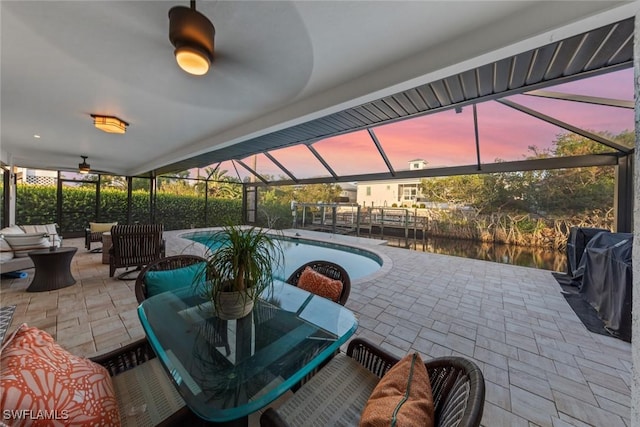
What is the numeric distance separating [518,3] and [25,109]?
5.52 m

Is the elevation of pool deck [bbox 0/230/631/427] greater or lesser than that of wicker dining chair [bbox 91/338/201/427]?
lesser

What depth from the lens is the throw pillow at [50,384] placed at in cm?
71

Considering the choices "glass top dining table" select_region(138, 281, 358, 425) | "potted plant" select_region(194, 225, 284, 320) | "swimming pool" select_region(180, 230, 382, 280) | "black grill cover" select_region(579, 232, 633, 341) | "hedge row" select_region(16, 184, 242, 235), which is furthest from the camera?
"hedge row" select_region(16, 184, 242, 235)

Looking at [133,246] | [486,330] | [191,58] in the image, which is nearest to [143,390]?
[191,58]

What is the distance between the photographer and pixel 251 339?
1.44 meters

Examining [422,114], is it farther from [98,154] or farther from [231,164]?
[231,164]

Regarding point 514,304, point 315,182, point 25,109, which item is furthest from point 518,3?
point 315,182

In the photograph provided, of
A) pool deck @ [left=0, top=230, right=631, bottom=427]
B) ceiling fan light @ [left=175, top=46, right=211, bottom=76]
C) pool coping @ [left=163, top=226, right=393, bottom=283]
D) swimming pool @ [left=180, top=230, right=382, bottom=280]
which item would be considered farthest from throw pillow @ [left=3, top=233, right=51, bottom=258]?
ceiling fan light @ [left=175, top=46, right=211, bottom=76]

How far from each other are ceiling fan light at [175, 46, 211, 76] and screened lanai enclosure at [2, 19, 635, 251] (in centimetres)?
102

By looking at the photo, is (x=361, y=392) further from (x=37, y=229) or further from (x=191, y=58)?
(x=37, y=229)

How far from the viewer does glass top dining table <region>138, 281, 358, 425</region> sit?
1.03 metres

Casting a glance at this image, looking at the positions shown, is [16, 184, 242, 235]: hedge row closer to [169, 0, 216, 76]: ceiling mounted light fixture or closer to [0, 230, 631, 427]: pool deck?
[0, 230, 631, 427]: pool deck

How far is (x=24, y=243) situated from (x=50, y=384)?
193 inches

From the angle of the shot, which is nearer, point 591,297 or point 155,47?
point 155,47
